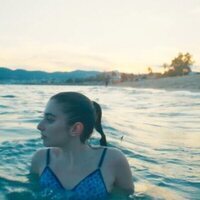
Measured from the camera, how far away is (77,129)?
3848 mm

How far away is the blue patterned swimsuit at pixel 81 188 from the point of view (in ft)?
13.0

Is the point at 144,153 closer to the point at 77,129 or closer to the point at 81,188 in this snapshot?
the point at 81,188

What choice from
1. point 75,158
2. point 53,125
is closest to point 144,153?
point 75,158

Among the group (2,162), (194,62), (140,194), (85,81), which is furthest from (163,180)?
(85,81)

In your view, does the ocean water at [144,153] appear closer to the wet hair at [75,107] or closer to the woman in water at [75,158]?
the woman in water at [75,158]

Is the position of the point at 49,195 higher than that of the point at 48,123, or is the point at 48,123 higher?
the point at 48,123

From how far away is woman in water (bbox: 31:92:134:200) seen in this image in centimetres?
379

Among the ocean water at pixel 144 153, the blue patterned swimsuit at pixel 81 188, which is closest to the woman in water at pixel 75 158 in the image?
the blue patterned swimsuit at pixel 81 188

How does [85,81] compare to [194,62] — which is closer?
[194,62]

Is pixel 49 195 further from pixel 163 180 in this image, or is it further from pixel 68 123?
pixel 163 180

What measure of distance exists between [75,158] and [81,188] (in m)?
0.28

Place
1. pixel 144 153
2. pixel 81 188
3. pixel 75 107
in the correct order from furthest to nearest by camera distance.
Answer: pixel 144 153, pixel 81 188, pixel 75 107

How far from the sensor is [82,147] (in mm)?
4012

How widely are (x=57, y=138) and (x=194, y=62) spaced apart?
246 ft
